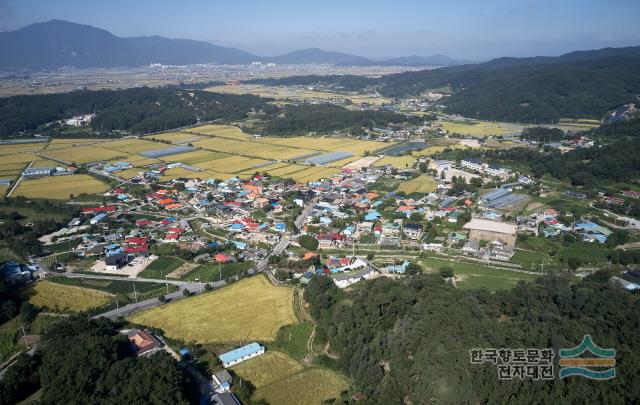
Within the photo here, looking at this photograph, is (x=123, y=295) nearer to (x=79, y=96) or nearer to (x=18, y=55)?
(x=79, y=96)

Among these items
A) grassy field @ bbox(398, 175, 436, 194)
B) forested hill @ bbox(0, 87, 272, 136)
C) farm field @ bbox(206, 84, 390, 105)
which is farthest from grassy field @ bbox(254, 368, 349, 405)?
farm field @ bbox(206, 84, 390, 105)

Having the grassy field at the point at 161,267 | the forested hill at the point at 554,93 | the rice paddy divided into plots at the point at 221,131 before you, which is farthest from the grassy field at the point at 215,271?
the forested hill at the point at 554,93

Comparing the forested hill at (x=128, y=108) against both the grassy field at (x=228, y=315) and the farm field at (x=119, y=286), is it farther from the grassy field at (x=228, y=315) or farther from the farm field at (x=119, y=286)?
the grassy field at (x=228, y=315)

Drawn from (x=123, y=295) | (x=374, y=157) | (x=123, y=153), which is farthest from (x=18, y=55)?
(x=123, y=295)

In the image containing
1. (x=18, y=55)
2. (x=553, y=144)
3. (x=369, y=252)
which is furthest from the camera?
(x=18, y=55)

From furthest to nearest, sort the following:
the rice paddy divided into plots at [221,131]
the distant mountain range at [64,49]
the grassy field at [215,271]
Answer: the distant mountain range at [64,49] → the rice paddy divided into plots at [221,131] → the grassy field at [215,271]

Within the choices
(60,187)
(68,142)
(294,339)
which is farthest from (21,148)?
(294,339)
